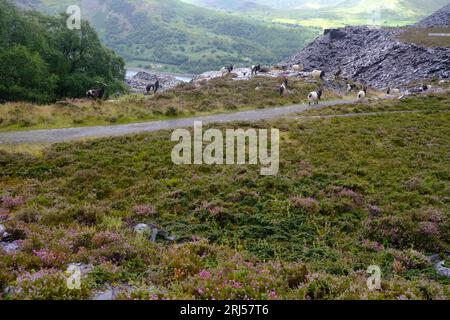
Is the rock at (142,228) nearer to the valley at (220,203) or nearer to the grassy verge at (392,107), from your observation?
the valley at (220,203)

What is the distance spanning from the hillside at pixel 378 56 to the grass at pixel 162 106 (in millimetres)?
23137

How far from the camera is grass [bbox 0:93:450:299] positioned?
848 centimetres

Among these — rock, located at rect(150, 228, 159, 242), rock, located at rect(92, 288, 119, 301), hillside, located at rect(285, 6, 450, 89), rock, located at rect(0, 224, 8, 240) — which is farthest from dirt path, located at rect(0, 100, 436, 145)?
hillside, located at rect(285, 6, 450, 89)

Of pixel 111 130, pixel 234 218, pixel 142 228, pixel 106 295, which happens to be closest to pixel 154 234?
pixel 142 228

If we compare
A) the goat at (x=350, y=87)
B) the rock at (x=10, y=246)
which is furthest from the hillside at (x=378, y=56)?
the rock at (x=10, y=246)

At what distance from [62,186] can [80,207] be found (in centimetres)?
317

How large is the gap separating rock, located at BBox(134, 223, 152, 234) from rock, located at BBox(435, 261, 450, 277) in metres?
9.20

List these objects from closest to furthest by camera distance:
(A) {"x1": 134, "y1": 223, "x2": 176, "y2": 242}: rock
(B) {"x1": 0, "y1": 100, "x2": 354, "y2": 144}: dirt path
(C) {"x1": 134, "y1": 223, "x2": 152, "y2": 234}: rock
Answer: (A) {"x1": 134, "y1": 223, "x2": 176, "y2": 242}: rock → (C) {"x1": 134, "y1": 223, "x2": 152, "y2": 234}: rock → (B) {"x1": 0, "y1": 100, "x2": 354, "y2": 144}: dirt path

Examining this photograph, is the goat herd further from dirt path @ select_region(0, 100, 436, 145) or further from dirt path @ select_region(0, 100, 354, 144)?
dirt path @ select_region(0, 100, 354, 144)

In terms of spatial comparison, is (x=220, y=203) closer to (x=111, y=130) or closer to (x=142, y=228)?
(x=142, y=228)

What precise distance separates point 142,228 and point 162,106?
70.9ft

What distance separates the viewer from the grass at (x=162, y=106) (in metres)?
26.0
